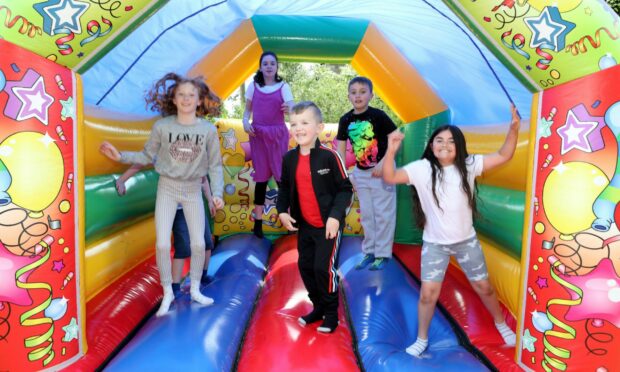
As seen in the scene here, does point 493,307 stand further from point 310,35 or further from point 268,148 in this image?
point 310,35

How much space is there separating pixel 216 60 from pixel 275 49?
655mm

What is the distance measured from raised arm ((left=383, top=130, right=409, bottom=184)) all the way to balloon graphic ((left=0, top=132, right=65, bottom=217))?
4.17 ft

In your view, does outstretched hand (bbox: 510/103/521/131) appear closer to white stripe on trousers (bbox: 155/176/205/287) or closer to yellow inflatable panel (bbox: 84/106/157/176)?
white stripe on trousers (bbox: 155/176/205/287)

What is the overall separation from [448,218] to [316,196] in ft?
1.93

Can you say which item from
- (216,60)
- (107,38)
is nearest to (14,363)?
(107,38)

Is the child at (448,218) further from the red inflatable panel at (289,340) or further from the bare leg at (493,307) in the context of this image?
the red inflatable panel at (289,340)

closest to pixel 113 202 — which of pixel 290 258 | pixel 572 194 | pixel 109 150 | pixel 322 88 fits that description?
pixel 109 150

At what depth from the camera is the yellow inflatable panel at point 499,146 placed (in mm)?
2258

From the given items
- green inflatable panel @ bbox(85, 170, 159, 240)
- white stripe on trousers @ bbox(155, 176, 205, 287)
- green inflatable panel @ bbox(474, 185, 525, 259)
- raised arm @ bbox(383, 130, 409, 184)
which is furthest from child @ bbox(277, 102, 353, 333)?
green inflatable panel @ bbox(85, 170, 159, 240)

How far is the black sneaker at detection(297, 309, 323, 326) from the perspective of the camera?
7.46ft

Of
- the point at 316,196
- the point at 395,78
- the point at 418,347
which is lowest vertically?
the point at 418,347

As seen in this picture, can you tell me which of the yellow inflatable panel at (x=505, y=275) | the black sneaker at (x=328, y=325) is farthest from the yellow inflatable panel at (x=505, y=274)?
the black sneaker at (x=328, y=325)

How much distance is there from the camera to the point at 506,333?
2133 millimetres

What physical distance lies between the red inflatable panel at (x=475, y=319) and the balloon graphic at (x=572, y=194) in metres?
0.60
